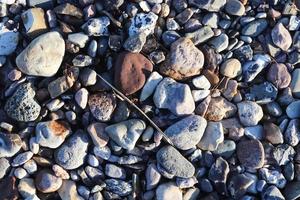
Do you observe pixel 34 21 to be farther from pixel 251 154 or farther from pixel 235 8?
pixel 251 154

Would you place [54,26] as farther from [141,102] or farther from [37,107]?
[141,102]

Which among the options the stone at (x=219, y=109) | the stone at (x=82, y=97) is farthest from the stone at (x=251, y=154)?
the stone at (x=82, y=97)

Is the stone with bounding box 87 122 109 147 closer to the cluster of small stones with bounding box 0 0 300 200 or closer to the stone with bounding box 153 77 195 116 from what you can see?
the cluster of small stones with bounding box 0 0 300 200

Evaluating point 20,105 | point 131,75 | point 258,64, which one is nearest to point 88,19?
point 131,75

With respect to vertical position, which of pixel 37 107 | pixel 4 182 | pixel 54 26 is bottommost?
pixel 4 182

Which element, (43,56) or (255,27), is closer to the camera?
(43,56)

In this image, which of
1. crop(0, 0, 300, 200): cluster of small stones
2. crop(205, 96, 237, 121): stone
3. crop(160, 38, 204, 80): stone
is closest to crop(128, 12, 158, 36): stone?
crop(0, 0, 300, 200): cluster of small stones

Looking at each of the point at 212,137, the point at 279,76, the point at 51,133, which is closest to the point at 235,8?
the point at 279,76
